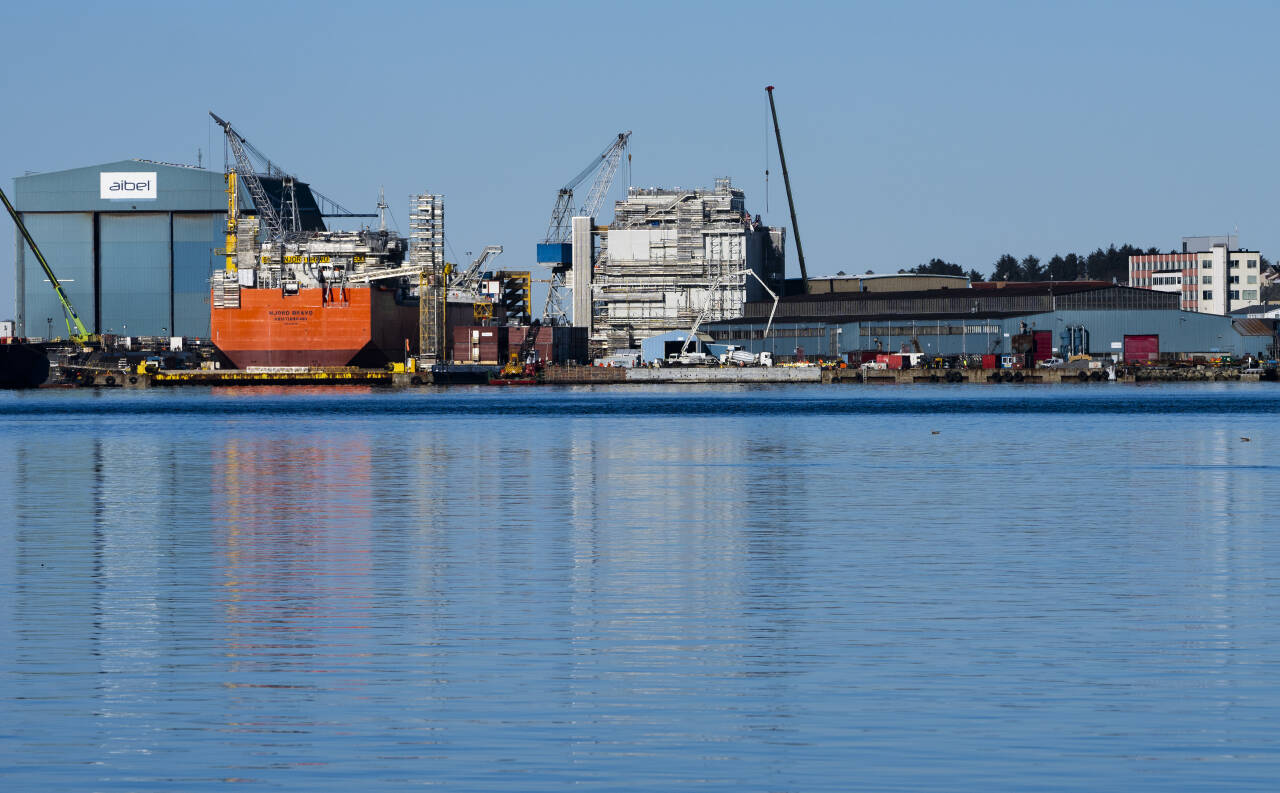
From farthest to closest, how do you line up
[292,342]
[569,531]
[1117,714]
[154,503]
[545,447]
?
[292,342] → [545,447] → [154,503] → [569,531] → [1117,714]

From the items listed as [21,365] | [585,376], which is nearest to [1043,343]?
[585,376]

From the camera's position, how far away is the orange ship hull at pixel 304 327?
188 m

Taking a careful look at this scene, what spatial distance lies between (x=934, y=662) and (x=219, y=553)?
1467cm

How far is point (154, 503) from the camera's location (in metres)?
38.9

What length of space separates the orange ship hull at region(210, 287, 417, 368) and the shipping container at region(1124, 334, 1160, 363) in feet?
264

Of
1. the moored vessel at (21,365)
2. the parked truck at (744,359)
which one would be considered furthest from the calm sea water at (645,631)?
the parked truck at (744,359)

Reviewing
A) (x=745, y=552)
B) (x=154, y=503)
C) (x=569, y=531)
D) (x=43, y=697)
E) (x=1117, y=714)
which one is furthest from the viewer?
(x=154, y=503)

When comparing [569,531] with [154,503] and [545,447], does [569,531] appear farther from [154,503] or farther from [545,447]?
[545,447]

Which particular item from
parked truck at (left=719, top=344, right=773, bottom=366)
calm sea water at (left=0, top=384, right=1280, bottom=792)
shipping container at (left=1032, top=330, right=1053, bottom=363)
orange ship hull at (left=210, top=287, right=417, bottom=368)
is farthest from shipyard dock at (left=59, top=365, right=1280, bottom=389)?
calm sea water at (left=0, top=384, right=1280, bottom=792)

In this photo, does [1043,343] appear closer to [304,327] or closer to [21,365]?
[304,327]

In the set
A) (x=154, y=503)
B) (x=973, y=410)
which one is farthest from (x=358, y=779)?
(x=973, y=410)

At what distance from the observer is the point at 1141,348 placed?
598 ft

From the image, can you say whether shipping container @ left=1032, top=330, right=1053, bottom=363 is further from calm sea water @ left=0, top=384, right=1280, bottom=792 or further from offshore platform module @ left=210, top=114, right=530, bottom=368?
calm sea water @ left=0, top=384, right=1280, bottom=792

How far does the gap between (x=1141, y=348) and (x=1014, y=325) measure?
14039 mm
